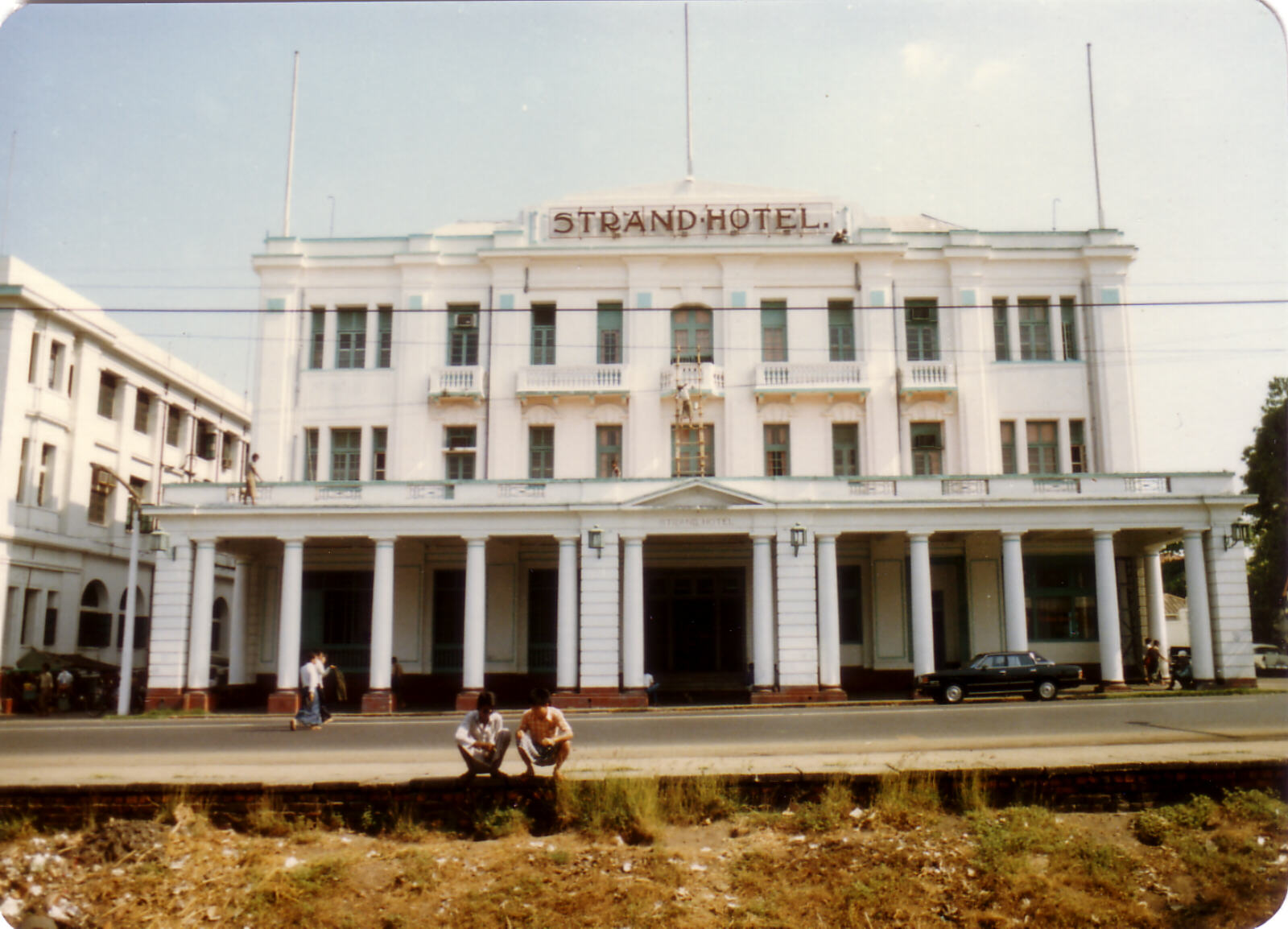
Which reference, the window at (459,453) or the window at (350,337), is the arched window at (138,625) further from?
the window at (459,453)

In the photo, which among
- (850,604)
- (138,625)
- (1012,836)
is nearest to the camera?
(1012,836)

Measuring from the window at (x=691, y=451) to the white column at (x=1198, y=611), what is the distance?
1454 cm

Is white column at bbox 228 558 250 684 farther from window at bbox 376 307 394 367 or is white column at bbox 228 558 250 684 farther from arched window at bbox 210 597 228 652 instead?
arched window at bbox 210 597 228 652

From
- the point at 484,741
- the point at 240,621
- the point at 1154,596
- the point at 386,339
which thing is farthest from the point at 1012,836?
the point at 386,339

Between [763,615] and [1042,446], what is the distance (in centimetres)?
1266

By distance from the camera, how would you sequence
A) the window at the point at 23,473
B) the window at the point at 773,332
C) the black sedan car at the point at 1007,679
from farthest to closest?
1. the window at the point at 773,332
2. the window at the point at 23,473
3. the black sedan car at the point at 1007,679

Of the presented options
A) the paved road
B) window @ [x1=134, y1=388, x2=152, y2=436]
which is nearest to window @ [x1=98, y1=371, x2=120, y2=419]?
window @ [x1=134, y1=388, x2=152, y2=436]

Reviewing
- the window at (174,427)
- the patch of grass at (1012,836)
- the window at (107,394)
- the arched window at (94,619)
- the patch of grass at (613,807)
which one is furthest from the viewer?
the window at (174,427)

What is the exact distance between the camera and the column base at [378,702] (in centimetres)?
2895

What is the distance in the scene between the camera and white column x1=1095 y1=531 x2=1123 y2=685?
2967 centimetres

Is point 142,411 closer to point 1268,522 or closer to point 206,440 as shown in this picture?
point 206,440

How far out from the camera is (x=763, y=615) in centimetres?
2911

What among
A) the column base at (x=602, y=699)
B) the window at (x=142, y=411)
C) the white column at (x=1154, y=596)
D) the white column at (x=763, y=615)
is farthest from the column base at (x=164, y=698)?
the white column at (x=1154, y=596)

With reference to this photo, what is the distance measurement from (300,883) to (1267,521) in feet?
164
